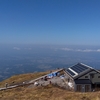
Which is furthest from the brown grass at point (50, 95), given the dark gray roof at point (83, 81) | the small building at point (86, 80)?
the dark gray roof at point (83, 81)

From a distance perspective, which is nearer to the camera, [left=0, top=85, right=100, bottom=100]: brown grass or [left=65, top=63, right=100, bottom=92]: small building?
[left=0, top=85, right=100, bottom=100]: brown grass

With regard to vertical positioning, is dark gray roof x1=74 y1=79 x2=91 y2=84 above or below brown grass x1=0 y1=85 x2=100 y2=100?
above

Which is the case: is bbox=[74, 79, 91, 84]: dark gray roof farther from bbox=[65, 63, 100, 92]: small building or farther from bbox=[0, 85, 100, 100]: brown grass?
bbox=[0, 85, 100, 100]: brown grass

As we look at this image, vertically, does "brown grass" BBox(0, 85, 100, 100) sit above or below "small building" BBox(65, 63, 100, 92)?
below

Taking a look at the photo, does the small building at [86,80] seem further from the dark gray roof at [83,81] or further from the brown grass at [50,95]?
the brown grass at [50,95]

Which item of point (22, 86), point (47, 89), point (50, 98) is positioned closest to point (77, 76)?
point (47, 89)

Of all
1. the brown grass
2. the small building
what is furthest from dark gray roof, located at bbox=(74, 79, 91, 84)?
the brown grass

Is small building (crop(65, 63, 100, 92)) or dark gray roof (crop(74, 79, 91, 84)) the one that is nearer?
small building (crop(65, 63, 100, 92))

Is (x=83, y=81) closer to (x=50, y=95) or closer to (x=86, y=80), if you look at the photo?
(x=86, y=80)

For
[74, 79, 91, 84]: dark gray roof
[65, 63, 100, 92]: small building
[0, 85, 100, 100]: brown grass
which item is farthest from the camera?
[74, 79, 91, 84]: dark gray roof

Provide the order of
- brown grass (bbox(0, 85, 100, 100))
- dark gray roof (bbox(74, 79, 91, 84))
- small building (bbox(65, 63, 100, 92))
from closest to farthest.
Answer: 1. brown grass (bbox(0, 85, 100, 100))
2. small building (bbox(65, 63, 100, 92))
3. dark gray roof (bbox(74, 79, 91, 84))

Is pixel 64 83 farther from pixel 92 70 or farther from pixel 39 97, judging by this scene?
pixel 39 97

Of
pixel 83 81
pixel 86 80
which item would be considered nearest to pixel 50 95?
pixel 83 81
